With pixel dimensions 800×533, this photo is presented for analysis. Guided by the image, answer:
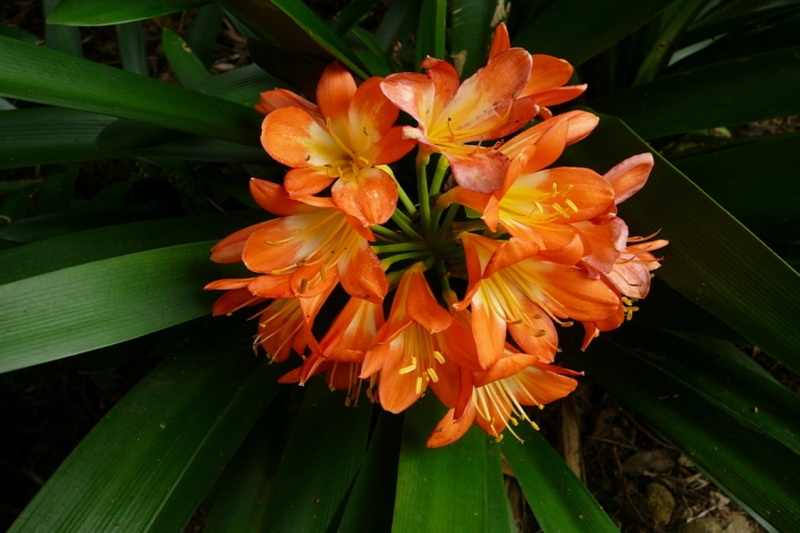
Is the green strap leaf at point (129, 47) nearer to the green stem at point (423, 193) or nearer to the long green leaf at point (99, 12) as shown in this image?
the long green leaf at point (99, 12)

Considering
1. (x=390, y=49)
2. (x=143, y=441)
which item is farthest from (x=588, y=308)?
(x=390, y=49)

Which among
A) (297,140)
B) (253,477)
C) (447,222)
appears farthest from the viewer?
(253,477)

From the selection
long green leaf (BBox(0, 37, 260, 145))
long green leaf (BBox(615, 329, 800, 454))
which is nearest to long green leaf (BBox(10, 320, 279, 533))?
long green leaf (BBox(0, 37, 260, 145))

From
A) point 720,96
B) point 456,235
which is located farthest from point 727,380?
point 456,235

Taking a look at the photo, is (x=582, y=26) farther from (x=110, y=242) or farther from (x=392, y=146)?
(x=110, y=242)

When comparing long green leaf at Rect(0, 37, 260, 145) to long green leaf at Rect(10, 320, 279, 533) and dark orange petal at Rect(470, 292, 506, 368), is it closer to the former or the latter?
long green leaf at Rect(10, 320, 279, 533)
